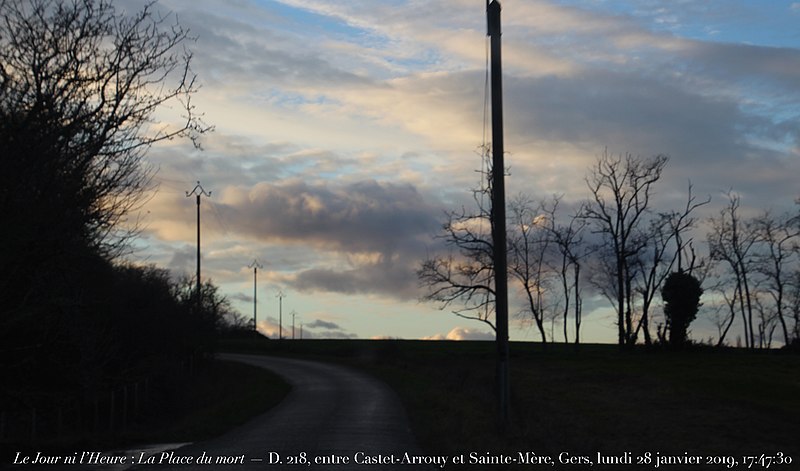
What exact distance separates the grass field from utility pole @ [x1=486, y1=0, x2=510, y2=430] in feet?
3.85

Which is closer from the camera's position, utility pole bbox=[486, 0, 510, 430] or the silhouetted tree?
utility pole bbox=[486, 0, 510, 430]

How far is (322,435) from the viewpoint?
20969mm

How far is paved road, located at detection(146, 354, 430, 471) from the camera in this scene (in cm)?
1636

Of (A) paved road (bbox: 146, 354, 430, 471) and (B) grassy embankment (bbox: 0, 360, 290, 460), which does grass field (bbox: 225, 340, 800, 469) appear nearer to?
(A) paved road (bbox: 146, 354, 430, 471)

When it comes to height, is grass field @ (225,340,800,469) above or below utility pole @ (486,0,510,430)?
below

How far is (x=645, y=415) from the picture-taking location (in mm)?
36250

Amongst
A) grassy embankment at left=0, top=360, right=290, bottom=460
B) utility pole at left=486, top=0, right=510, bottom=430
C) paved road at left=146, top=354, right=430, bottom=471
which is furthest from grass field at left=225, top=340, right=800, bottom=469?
grassy embankment at left=0, top=360, right=290, bottom=460

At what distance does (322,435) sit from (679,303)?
6061cm

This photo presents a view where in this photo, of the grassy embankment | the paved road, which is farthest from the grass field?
the grassy embankment

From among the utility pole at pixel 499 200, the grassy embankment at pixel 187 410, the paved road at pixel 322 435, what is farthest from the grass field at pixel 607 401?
the grassy embankment at pixel 187 410

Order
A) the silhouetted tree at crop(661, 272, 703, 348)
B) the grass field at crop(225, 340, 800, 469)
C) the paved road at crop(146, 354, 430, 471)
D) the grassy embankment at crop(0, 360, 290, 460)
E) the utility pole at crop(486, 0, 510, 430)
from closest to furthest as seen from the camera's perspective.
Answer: the paved road at crop(146, 354, 430, 471) → the grassy embankment at crop(0, 360, 290, 460) → the utility pole at crop(486, 0, 510, 430) → the grass field at crop(225, 340, 800, 469) → the silhouetted tree at crop(661, 272, 703, 348)

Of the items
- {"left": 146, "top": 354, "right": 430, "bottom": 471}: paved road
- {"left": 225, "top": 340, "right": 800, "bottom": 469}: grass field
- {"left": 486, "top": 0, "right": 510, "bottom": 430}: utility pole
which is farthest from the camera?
{"left": 225, "top": 340, "right": 800, "bottom": 469}: grass field

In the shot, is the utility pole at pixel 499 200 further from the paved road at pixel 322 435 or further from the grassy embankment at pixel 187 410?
the grassy embankment at pixel 187 410

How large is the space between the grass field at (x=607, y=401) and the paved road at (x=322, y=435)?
80 cm
